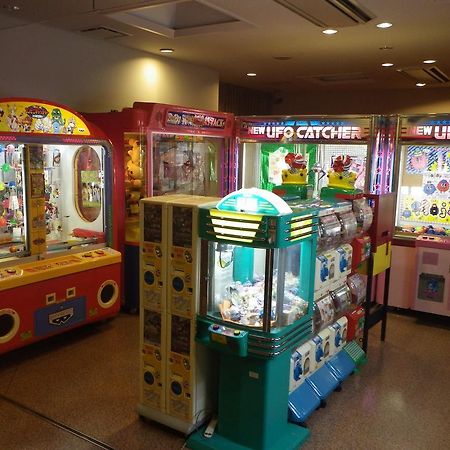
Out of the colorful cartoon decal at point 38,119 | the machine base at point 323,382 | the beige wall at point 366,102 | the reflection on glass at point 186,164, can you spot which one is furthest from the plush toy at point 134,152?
the beige wall at point 366,102

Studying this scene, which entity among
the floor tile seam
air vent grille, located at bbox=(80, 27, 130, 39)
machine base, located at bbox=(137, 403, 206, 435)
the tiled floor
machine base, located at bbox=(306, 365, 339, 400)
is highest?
air vent grille, located at bbox=(80, 27, 130, 39)

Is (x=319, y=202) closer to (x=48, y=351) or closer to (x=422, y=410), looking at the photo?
(x=422, y=410)

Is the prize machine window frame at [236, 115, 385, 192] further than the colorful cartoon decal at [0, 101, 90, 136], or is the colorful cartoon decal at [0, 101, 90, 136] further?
the prize machine window frame at [236, 115, 385, 192]

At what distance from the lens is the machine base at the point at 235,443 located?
2.81 metres

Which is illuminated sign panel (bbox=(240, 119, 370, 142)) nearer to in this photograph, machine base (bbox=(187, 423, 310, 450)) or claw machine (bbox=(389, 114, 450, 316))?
claw machine (bbox=(389, 114, 450, 316))

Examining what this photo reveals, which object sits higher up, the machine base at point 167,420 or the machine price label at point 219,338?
the machine price label at point 219,338

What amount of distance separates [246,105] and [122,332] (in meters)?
6.14

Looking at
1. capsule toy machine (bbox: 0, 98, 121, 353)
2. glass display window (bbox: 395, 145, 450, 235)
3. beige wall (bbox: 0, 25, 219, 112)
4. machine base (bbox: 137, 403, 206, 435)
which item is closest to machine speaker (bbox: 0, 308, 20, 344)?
capsule toy machine (bbox: 0, 98, 121, 353)

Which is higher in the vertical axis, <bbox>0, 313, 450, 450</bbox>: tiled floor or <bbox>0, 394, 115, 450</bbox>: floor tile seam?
<bbox>0, 313, 450, 450</bbox>: tiled floor

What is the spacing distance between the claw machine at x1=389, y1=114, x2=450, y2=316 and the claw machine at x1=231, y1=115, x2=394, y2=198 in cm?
21

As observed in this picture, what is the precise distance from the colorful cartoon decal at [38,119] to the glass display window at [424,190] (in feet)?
10.6

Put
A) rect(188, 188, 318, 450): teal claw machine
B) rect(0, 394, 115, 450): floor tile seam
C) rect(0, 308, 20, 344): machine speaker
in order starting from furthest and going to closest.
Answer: rect(0, 308, 20, 344): machine speaker < rect(0, 394, 115, 450): floor tile seam < rect(188, 188, 318, 450): teal claw machine

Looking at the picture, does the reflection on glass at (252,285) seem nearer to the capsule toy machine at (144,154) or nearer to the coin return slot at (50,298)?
the coin return slot at (50,298)

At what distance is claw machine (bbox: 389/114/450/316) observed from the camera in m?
4.97
